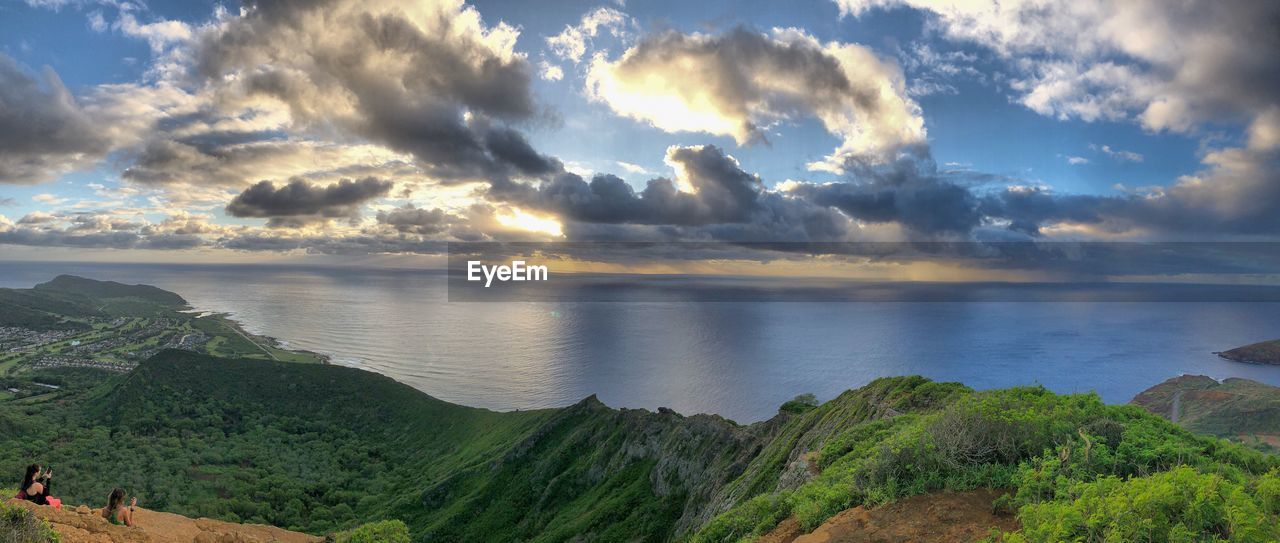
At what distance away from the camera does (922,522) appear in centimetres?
1233

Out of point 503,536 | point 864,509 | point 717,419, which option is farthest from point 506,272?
point 864,509

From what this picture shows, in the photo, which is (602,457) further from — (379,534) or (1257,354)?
(1257,354)

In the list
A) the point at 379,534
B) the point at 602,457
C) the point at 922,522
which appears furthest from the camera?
the point at 602,457

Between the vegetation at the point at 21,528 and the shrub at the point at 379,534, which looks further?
the shrub at the point at 379,534

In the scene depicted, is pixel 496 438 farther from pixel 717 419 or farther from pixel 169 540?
pixel 169 540

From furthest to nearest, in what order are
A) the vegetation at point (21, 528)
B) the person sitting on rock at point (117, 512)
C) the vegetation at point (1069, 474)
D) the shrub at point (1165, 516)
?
1. the person sitting on rock at point (117, 512)
2. the vegetation at point (21, 528)
3. the vegetation at point (1069, 474)
4. the shrub at point (1165, 516)

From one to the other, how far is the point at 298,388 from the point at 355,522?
90.8 m

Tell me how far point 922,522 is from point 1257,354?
275 m

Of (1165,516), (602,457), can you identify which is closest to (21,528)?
(1165,516)

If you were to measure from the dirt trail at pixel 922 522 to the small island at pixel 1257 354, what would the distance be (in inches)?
10448

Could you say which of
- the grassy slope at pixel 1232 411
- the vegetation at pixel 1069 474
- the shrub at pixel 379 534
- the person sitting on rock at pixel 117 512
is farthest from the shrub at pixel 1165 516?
the grassy slope at pixel 1232 411

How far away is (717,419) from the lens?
6244 centimetres

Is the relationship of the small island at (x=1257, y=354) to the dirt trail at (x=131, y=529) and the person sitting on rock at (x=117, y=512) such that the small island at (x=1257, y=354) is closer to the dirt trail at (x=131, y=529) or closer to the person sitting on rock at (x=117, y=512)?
the dirt trail at (x=131, y=529)

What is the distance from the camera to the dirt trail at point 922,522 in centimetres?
1180
